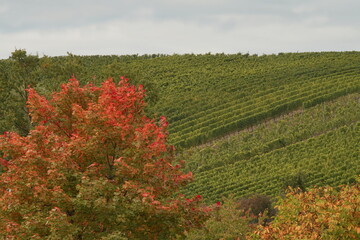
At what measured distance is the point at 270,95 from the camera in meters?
60.8

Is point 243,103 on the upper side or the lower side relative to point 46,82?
lower

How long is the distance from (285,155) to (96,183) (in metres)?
29.8

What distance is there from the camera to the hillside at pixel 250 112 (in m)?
40.4

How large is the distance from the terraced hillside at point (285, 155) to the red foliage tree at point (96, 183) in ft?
56.7

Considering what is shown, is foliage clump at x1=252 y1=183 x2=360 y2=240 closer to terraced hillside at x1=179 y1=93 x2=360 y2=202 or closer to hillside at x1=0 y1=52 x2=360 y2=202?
hillside at x1=0 y1=52 x2=360 y2=202

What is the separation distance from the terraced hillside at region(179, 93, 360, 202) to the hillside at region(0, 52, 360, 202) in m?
0.07

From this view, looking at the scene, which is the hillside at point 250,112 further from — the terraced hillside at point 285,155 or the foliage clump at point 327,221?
the foliage clump at point 327,221

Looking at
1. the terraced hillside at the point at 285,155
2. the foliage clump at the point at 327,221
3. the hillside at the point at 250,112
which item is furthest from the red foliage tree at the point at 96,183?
the terraced hillside at the point at 285,155

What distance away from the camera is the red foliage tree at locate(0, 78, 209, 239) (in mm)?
16328

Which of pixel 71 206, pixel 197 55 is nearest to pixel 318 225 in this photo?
pixel 71 206

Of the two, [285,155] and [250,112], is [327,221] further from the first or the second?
[250,112]

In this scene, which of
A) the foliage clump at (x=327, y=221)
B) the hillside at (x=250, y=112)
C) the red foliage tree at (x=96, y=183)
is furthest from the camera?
the hillside at (x=250, y=112)

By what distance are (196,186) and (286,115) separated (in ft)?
47.9

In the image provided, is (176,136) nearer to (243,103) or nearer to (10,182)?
(243,103)
